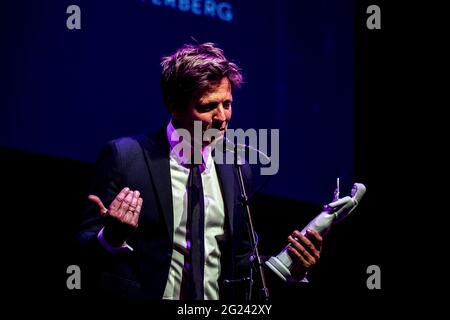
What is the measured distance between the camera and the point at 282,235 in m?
4.21

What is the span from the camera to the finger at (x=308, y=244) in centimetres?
244

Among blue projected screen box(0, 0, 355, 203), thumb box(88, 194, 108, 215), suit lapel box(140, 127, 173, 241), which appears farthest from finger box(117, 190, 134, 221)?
blue projected screen box(0, 0, 355, 203)

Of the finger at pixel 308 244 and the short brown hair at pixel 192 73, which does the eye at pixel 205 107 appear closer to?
the short brown hair at pixel 192 73

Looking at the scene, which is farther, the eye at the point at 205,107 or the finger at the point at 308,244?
the eye at the point at 205,107

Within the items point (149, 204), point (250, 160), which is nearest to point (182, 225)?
point (149, 204)

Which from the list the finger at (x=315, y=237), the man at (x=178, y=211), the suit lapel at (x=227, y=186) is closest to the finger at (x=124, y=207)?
the man at (x=178, y=211)

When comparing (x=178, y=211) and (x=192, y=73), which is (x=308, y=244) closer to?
(x=178, y=211)

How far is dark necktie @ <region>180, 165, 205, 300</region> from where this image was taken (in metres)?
2.50

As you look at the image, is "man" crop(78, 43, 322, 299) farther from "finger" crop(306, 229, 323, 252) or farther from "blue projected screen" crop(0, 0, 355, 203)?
"blue projected screen" crop(0, 0, 355, 203)

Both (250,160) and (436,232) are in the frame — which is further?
(436,232)

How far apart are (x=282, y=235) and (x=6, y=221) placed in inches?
68.8

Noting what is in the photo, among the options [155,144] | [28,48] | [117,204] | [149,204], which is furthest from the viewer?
[28,48]

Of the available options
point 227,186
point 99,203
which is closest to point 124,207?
point 99,203

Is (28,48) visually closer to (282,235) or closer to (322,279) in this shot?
(282,235)
